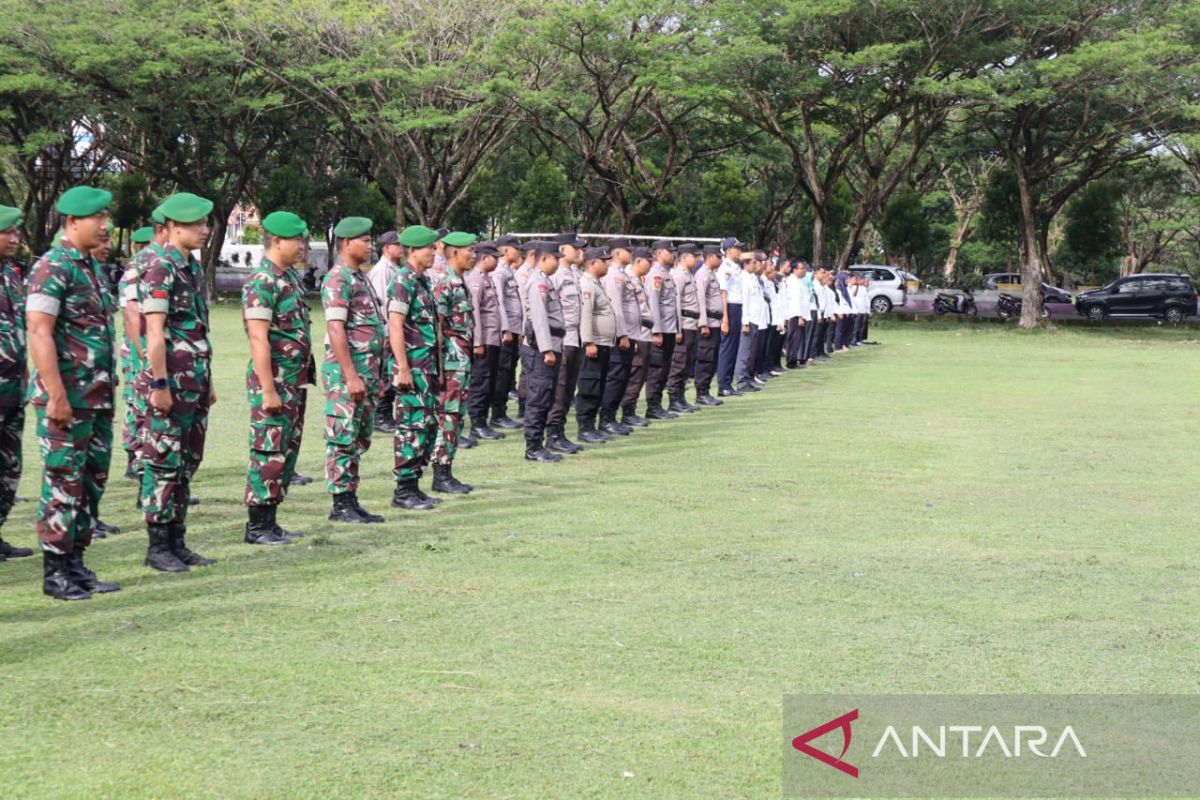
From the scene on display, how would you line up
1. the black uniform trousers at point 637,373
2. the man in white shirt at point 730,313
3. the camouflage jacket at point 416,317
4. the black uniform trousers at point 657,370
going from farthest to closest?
1. the man in white shirt at point 730,313
2. the black uniform trousers at point 657,370
3. the black uniform trousers at point 637,373
4. the camouflage jacket at point 416,317

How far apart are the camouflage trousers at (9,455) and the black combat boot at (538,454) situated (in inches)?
174

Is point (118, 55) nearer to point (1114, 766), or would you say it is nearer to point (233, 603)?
point (233, 603)

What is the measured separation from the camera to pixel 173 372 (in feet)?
20.9

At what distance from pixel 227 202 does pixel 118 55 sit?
367 inches

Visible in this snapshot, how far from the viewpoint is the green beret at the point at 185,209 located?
6.25 m

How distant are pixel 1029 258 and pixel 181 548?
2807 centimetres

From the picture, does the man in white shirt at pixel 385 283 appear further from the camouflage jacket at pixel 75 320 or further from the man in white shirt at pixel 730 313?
the man in white shirt at pixel 730 313

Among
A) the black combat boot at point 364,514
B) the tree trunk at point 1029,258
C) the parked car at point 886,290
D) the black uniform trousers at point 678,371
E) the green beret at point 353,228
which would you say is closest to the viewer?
the green beret at point 353,228

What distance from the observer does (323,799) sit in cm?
374

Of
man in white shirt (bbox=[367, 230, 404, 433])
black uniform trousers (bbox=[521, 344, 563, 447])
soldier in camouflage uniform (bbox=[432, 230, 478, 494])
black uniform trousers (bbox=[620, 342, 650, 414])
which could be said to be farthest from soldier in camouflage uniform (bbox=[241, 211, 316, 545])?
black uniform trousers (bbox=[620, 342, 650, 414])

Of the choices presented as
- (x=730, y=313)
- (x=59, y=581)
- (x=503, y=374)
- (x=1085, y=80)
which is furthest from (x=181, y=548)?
(x=1085, y=80)

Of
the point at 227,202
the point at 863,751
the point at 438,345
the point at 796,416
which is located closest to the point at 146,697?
the point at 863,751

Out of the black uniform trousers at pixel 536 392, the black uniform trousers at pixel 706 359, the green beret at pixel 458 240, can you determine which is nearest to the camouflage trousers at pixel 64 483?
the green beret at pixel 458 240

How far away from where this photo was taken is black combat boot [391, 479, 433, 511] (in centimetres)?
829
